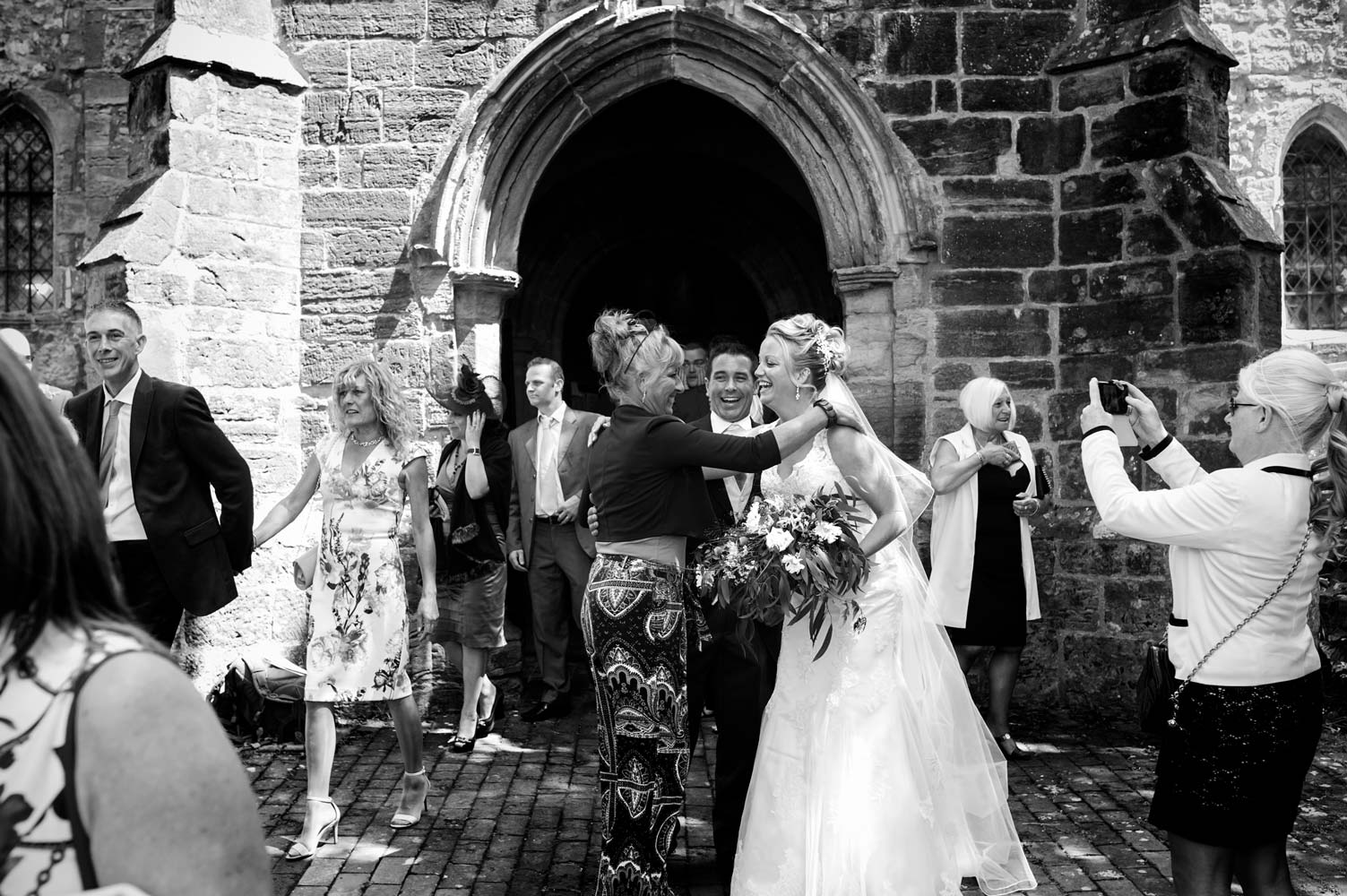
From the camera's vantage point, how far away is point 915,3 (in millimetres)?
7898

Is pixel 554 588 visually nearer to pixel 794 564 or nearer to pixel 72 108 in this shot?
pixel 794 564

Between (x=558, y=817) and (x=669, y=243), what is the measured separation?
672 centimetres

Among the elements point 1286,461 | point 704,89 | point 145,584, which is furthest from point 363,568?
point 704,89

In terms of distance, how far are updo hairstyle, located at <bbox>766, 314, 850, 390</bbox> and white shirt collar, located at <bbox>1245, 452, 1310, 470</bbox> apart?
153 cm

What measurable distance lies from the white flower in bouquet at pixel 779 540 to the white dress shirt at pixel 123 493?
255cm

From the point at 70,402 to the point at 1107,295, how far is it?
5.82 metres

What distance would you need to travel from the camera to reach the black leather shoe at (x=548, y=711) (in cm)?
752

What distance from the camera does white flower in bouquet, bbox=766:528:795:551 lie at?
13.7ft

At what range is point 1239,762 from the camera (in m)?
3.22

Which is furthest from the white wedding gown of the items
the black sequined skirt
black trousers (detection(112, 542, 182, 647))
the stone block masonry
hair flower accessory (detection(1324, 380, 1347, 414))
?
the stone block masonry

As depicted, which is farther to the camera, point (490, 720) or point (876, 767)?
point (490, 720)

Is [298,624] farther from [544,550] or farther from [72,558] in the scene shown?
[72,558]

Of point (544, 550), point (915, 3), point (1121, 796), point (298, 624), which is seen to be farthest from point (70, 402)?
point (915, 3)

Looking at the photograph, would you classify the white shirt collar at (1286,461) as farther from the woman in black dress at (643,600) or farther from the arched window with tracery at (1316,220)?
the arched window with tracery at (1316,220)
